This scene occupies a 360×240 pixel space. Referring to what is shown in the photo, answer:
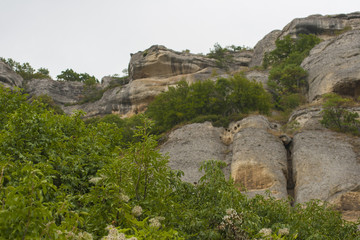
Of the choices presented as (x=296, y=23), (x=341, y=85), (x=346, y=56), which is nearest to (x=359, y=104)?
(x=341, y=85)

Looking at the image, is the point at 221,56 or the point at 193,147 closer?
the point at 193,147

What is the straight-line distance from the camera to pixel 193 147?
93.9 ft

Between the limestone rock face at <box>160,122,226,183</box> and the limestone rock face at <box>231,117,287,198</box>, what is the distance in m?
1.62

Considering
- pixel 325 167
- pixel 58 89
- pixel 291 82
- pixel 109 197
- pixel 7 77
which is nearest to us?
pixel 109 197

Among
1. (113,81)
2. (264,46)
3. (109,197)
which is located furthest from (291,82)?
(109,197)

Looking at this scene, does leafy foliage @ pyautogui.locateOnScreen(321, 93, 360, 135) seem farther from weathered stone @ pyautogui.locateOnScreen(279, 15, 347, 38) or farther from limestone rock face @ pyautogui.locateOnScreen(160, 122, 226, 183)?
weathered stone @ pyautogui.locateOnScreen(279, 15, 347, 38)

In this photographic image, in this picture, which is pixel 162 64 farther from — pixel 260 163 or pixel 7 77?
pixel 260 163

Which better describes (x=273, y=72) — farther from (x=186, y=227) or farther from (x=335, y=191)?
(x=186, y=227)

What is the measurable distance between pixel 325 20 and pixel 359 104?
41.6m

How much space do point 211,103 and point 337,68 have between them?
12.9 m

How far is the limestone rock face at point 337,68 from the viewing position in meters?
36.4

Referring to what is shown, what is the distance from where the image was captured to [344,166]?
2203 centimetres

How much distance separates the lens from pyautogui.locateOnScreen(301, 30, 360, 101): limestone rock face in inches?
1435

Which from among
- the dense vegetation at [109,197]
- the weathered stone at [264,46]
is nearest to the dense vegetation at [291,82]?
the weathered stone at [264,46]
